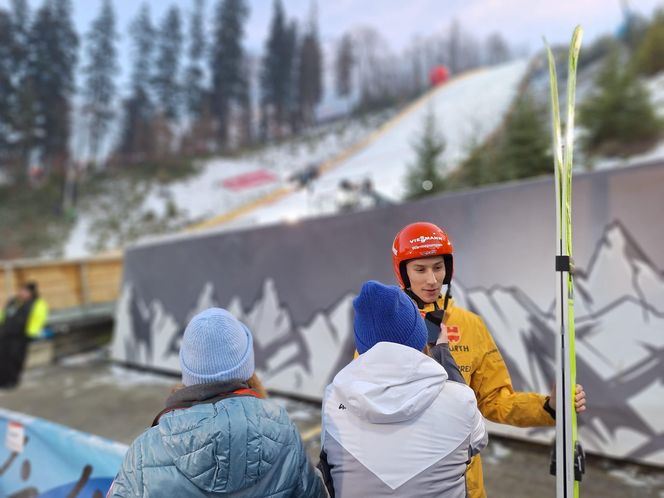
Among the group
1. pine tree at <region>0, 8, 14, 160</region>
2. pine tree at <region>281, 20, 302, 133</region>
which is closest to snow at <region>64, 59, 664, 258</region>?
pine tree at <region>281, 20, 302, 133</region>

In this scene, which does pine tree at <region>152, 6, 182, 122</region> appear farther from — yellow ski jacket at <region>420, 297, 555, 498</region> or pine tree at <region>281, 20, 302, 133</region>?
yellow ski jacket at <region>420, 297, 555, 498</region>

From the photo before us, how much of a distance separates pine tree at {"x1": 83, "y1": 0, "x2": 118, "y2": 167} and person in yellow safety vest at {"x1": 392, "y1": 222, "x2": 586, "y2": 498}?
163ft

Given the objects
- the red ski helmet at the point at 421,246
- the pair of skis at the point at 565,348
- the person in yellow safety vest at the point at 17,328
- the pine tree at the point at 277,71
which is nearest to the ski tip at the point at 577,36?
the pair of skis at the point at 565,348

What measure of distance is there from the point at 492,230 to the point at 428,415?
143 inches

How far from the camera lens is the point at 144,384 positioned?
337 inches

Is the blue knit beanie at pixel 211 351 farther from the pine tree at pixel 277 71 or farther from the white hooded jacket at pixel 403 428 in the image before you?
the pine tree at pixel 277 71

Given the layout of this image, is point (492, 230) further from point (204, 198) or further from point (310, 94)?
point (310, 94)

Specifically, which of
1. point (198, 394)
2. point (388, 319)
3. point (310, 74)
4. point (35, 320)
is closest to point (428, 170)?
point (35, 320)

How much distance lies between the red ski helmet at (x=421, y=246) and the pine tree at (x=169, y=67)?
53683mm

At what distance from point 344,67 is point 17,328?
69212 mm

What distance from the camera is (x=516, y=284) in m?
4.65

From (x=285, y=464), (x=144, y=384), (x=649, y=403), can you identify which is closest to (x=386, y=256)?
(x=649, y=403)

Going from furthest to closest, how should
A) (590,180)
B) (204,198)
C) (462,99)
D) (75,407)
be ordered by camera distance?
(462,99) < (204,198) < (75,407) < (590,180)

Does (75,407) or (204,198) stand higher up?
(204,198)
